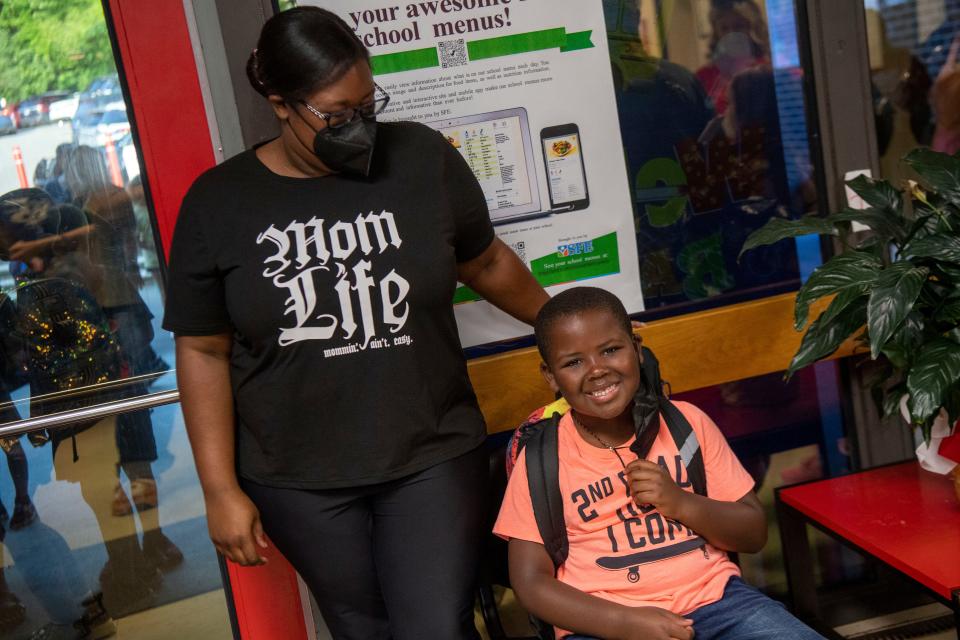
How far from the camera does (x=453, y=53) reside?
245cm

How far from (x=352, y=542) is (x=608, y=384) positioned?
0.61 m

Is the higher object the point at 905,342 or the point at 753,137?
the point at 753,137

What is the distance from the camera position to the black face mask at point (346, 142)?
67.4 inches

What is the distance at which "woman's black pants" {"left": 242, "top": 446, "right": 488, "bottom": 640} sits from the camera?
1.81m

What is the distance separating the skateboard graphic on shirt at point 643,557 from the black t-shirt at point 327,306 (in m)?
0.38

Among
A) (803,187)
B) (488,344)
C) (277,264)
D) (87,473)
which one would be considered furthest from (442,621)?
(803,187)

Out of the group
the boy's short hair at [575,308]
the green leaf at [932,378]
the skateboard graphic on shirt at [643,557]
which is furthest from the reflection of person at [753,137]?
the skateboard graphic on shirt at [643,557]

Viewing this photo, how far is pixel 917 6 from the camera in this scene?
2.76 meters

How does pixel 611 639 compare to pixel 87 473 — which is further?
pixel 87 473

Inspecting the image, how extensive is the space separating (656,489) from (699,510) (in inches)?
4.1

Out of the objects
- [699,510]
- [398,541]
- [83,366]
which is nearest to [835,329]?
[699,510]

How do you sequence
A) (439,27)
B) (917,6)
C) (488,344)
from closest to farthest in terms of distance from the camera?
(439,27) → (488,344) → (917,6)

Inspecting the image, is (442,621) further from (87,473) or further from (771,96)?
(771,96)

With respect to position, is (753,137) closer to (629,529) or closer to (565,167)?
(565,167)
